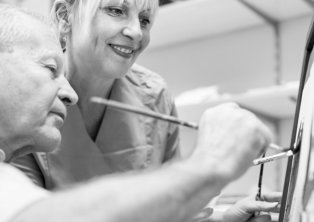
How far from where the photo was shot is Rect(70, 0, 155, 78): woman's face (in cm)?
140

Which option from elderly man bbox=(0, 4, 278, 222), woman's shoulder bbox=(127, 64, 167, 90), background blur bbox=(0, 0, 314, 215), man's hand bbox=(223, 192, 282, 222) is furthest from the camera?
background blur bbox=(0, 0, 314, 215)

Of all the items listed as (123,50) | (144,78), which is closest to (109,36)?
(123,50)

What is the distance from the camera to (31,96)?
2.95 ft

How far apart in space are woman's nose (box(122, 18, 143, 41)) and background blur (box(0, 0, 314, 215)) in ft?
2.48

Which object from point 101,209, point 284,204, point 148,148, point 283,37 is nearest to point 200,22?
point 283,37

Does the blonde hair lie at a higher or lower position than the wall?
higher

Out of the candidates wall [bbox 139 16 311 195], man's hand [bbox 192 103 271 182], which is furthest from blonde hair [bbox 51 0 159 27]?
wall [bbox 139 16 311 195]

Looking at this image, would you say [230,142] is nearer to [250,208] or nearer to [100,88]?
[250,208]

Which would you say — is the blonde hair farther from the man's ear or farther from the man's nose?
the man's nose

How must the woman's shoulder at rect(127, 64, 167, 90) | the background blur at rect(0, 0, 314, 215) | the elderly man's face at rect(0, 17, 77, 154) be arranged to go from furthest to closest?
the background blur at rect(0, 0, 314, 215)
the woman's shoulder at rect(127, 64, 167, 90)
the elderly man's face at rect(0, 17, 77, 154)

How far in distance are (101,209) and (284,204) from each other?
0.45 meters

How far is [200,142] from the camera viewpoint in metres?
0.70

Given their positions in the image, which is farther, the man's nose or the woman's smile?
the woman's smile

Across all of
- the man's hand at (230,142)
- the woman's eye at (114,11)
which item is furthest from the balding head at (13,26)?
the woman's eye at (114,11)
